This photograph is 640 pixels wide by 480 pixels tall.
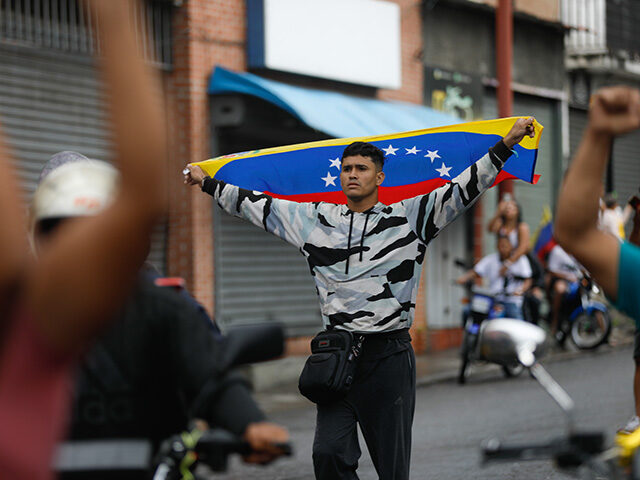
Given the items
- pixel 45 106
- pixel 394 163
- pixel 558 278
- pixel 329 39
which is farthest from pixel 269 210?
pixel 558 278

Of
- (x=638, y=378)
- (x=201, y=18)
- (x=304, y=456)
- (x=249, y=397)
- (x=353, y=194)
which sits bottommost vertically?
(x=304, y=456)

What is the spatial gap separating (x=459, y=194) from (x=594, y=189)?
107 inches

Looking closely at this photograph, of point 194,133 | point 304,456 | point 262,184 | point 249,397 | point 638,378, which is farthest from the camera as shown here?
point 194,133

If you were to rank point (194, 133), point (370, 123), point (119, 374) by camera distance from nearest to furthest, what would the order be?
point (119, 374), point (194, 133), point (370, 123)

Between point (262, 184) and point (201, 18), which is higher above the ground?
point (201, 18)

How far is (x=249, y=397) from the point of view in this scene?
2.92 metres

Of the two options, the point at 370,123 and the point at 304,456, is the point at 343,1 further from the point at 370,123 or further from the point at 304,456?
the point at 304,456

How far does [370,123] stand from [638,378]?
7.26 meters

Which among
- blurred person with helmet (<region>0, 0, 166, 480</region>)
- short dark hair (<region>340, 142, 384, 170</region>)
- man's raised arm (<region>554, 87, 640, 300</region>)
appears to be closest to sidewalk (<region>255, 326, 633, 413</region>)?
short dark hair (<region>340, 142, 384, 170</region>)

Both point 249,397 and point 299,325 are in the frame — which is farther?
point 299,325

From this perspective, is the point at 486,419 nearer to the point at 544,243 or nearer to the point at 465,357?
the point at 465,357

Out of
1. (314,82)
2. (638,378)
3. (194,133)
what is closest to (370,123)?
(314,82)

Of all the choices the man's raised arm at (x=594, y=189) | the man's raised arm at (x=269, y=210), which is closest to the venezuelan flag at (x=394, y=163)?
the man's raised arm at (x=269, y=210)

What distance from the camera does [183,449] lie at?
274 cm
